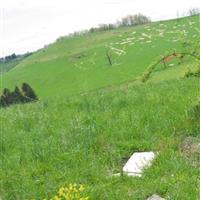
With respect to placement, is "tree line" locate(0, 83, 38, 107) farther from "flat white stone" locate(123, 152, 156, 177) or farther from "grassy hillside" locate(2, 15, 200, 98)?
"grassy hillside" locate(2, 15, 200, 98)

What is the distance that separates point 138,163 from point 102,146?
1293mm

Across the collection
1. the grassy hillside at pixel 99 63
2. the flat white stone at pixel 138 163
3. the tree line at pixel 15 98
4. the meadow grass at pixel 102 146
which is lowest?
the grassy hillside at pixel 99 63

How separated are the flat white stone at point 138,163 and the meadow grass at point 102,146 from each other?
0.17 metres

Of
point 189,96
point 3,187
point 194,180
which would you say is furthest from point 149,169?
point 189,96

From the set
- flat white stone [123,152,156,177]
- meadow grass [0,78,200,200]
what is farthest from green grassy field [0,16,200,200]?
flat white stone [123,152,156,177]

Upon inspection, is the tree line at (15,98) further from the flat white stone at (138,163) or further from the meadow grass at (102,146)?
the flat white stone at (138,163)

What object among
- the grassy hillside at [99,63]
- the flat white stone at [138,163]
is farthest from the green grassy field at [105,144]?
the grassy hillside at [99,63]

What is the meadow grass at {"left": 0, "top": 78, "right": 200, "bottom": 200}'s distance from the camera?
7699 mm

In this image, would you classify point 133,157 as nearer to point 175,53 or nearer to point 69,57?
point 175,53

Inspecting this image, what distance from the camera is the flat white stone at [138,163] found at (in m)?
8.34

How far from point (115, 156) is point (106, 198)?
1971 millimetres

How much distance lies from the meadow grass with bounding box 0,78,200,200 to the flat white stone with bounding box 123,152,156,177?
17cm

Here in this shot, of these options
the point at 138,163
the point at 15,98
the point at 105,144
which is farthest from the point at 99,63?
the point at 138,163

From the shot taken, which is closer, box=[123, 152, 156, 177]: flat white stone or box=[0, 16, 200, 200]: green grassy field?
box=[0, 16, 200, 200]: green grassy field
